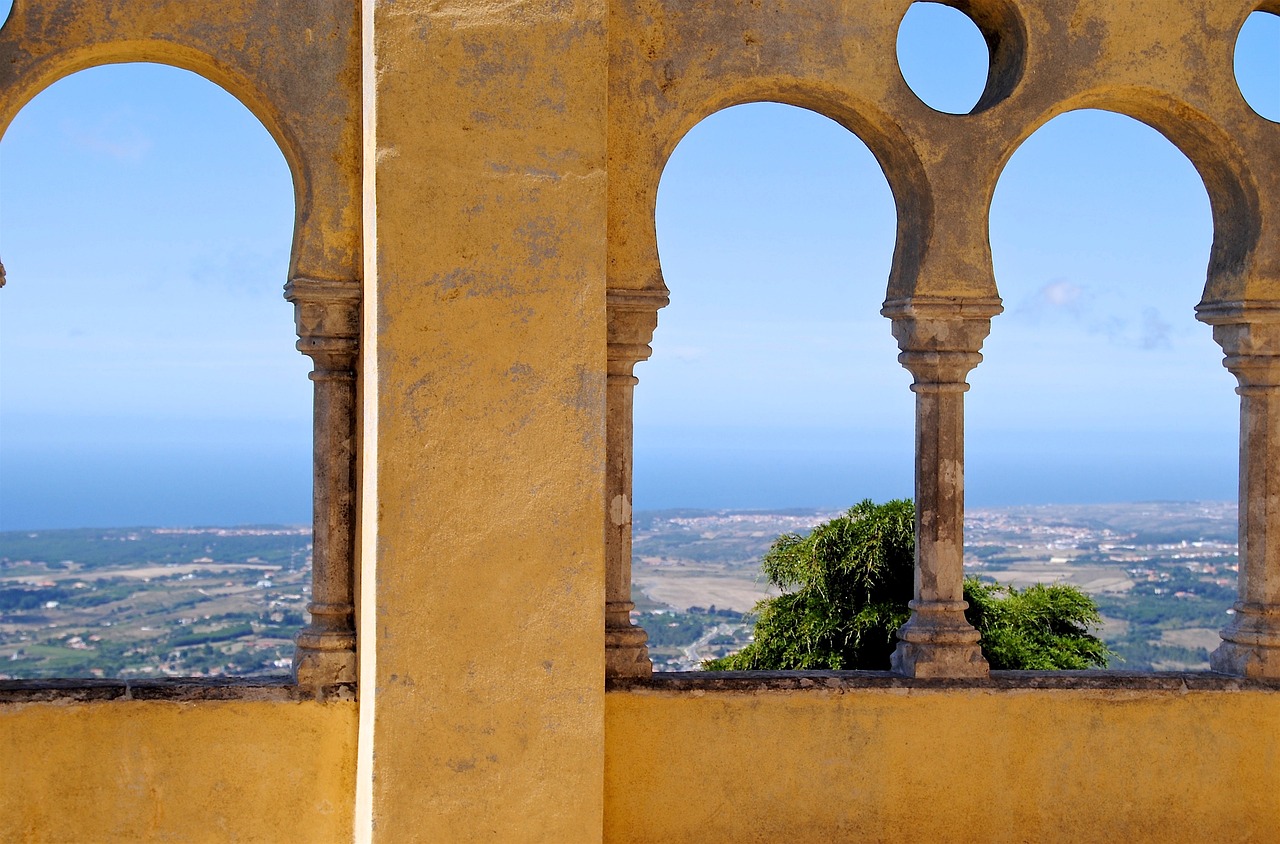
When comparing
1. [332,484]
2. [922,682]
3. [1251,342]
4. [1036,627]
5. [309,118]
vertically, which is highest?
[309,118]

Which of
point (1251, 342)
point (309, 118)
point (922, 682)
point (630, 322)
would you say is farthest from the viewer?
point (1251, 342)

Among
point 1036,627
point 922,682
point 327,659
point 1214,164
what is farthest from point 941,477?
point 1036,627

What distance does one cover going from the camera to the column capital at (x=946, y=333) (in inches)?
229

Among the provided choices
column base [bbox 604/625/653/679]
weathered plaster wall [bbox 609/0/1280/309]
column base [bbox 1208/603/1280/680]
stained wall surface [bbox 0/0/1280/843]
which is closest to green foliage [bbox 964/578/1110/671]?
column base [bbox 1208/603/1280/680]

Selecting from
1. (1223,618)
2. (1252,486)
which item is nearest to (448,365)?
(1252,486)

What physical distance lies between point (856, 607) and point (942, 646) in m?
9.94

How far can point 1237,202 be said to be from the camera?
616 centimetres

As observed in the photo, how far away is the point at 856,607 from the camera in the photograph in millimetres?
15648

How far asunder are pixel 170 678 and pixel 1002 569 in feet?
138

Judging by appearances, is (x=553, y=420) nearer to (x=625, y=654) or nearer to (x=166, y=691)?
(x=625, y=654)

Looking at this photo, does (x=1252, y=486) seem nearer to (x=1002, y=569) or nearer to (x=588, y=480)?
(x=588, y=480)

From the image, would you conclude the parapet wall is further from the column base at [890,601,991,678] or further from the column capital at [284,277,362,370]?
the column capital at [284,277,362,370]

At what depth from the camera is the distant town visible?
38.0 m

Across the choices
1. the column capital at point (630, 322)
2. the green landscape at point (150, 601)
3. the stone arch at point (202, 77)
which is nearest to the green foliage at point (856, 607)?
the column capital at point (630, 322)
